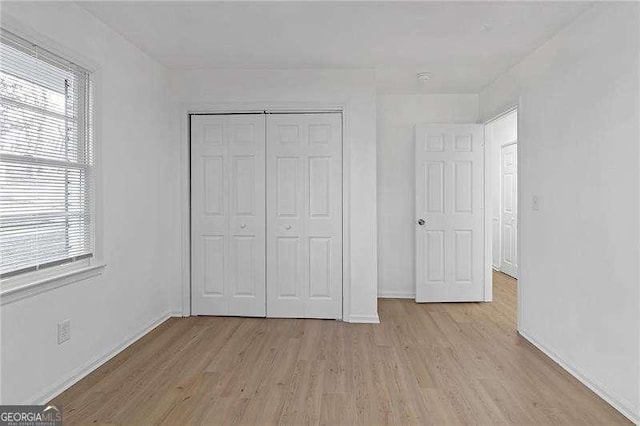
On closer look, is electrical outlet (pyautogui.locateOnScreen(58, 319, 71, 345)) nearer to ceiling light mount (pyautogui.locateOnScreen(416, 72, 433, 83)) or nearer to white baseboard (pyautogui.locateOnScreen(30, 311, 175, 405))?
white baseboard (pyautogui.locateOnScreen(30, 311, 175, 405))

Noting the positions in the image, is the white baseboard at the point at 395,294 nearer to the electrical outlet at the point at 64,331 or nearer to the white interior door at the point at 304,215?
the white interior door at the point at 304,215

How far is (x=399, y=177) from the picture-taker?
5.01 metres

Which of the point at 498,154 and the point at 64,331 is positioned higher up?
the point at 498,154

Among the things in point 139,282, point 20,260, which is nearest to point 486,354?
point 139,282

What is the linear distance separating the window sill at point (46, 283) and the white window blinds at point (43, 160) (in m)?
0.08

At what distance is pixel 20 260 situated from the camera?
7.40 feet

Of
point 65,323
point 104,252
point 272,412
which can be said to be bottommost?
point 272,412

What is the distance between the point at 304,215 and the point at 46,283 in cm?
225

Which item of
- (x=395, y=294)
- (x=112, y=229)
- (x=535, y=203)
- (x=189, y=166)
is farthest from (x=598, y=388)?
(x=189, y=166)

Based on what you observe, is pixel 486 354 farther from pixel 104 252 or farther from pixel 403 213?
pixel 104 252

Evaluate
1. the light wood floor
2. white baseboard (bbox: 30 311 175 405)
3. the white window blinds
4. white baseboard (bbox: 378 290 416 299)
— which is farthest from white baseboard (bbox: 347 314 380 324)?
the white window blinds

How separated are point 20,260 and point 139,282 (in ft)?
4.30

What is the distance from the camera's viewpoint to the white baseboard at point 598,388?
223 cm

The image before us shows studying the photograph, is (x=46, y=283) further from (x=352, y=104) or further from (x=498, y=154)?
(x=498, y=154)
